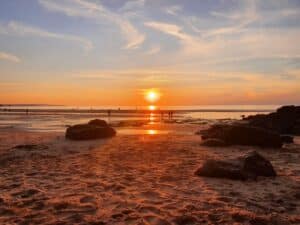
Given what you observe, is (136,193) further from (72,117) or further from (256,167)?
(72,117)

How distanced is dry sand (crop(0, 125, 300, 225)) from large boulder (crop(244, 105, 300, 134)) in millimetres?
14283

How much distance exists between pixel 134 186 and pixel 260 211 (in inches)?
121

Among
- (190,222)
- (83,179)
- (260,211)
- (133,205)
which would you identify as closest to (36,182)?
(83,179)

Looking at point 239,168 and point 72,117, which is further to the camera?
point 72,117

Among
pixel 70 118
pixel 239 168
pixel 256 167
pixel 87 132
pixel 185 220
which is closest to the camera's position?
pixel 185 220

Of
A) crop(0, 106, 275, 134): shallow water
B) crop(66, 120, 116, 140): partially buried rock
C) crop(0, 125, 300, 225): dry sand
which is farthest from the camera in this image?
crop(0, 106, 275, 134): shallow water

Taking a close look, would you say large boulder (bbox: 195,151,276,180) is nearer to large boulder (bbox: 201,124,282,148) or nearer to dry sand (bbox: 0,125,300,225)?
dry sand (bbox: 0,125,300,225)

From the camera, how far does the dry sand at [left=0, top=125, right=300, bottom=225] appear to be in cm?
600

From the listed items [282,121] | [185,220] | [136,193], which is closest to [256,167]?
[136,193]

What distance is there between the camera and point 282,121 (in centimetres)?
2653

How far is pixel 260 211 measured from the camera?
6301 millimetres

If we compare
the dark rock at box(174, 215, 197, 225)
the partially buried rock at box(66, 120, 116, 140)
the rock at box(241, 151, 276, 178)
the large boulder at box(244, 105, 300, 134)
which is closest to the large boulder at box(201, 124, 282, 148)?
the rock at box(241, 151, 276, 178)

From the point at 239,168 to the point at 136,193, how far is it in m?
3.14

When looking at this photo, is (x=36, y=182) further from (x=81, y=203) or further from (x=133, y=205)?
(x=133, y=205)
